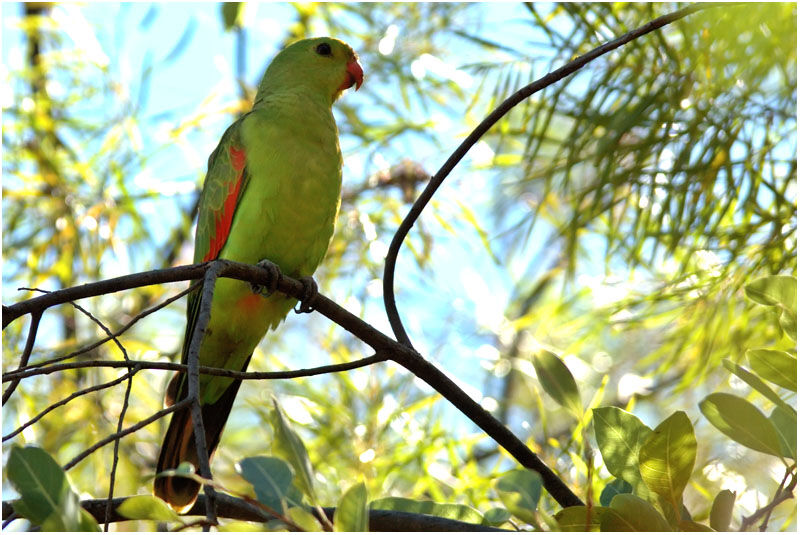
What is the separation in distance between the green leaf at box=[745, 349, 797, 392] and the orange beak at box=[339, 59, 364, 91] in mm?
1357

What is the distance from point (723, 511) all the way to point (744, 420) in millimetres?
89

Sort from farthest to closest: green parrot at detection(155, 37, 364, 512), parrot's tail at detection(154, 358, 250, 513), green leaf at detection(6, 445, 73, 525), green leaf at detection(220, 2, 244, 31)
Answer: green parrot at detection(155, 37, 364, 512) → green leaf at detection(220, 2, 244, 31) → parrot's tail at detection(154, 358, 250, 513) → green leaf at detection(6, 445, 73, 525)

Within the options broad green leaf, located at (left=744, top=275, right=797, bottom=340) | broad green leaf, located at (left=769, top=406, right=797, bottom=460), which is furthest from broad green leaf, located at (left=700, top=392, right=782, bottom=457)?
broad green leaf, located at (left=744, top=275, right=797, bottom=340)

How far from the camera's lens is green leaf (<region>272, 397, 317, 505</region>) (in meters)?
0.75

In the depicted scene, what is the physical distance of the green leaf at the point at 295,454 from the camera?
75 cm

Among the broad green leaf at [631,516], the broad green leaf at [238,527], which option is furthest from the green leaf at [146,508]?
the broad green leaf at [631,516]

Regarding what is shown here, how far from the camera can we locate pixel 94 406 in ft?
7.60

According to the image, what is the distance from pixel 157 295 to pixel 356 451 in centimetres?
90

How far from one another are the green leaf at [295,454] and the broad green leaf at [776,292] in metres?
0.47

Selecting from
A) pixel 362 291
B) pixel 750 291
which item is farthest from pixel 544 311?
pixel 750 291

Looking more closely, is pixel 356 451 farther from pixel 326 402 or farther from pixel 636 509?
pixel 636 509

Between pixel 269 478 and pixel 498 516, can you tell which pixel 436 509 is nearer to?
pixel 498 516

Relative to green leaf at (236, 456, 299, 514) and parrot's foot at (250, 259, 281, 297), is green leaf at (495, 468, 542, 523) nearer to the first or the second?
green leaf at (236, 456, 299, 514)

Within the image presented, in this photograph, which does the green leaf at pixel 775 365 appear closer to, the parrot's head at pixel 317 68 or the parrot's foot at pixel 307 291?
the parrot's foot at pixel 307 291
